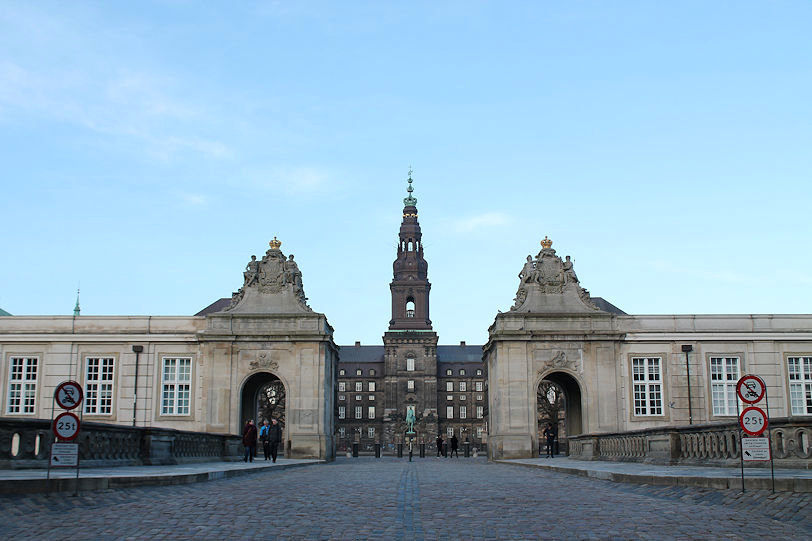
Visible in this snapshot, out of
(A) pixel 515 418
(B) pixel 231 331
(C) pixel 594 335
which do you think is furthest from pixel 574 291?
(B) pixel 231 331

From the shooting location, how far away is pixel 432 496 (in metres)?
16.2

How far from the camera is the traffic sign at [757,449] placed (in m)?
14.0

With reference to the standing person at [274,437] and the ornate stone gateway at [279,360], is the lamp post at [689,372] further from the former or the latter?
the standing person at [274,437]

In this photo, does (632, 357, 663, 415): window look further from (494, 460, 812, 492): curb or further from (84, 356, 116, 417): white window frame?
(84, 356, 116, 417): white window frame

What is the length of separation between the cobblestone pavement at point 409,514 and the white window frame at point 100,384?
30.9m

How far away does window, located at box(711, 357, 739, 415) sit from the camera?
45469mm

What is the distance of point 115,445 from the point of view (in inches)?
890

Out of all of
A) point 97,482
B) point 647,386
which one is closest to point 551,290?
point 647,386

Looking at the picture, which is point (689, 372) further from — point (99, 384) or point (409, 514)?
point (409, 514)

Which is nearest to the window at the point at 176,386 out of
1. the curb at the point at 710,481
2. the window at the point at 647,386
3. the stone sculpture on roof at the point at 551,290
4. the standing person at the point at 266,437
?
the standing person at the point at 266,437

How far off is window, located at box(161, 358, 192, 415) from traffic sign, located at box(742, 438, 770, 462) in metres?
36.7

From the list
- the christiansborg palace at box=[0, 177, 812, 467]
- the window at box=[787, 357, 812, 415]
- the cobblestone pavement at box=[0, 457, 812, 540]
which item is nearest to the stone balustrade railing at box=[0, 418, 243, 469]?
the cobblestone pavement at box=[0, 457, 812, 540]

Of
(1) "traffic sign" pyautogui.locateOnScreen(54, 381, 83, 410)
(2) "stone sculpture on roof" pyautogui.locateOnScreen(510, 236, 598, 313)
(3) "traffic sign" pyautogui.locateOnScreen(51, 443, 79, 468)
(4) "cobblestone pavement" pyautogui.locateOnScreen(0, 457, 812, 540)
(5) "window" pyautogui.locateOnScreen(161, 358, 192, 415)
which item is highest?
(2) "stone sculpture on roof" pyautogui.locateOnScreen(510, 236, 598, 313)

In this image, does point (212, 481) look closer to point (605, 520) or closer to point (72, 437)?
point (72, 437)
